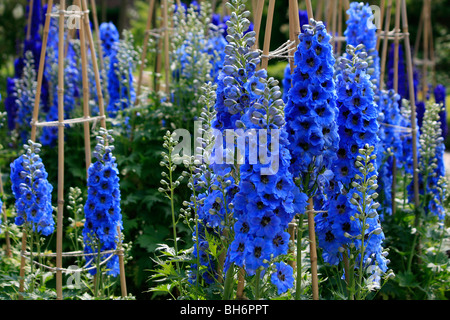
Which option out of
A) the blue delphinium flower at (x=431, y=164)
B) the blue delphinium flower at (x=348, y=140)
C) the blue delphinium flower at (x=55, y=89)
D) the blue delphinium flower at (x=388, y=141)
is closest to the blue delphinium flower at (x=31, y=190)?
the blue delphinium flower at (x=348, y=140)

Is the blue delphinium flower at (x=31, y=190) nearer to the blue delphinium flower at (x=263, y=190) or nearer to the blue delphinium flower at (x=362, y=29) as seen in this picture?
the blue delphinium flower at (x=263, y=190)

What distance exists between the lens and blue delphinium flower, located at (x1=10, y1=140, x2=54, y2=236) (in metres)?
2.88

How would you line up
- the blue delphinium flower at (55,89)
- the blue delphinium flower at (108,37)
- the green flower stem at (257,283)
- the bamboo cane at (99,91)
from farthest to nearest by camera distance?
the blue delphinium flower at (108,37)
the blue delphinium flower at (55,89)
the bamboo cane at (99,91)
the green flower stem at (257,283)

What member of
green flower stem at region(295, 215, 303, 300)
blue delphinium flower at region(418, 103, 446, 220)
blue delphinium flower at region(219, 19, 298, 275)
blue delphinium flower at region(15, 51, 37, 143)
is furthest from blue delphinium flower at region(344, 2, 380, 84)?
blue delphinium flower at region(15, 51, 37, 143)

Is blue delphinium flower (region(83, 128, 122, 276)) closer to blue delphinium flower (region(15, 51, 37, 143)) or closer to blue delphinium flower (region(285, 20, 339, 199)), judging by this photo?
blue delphinium flower (region(285, 20, 339, 199))

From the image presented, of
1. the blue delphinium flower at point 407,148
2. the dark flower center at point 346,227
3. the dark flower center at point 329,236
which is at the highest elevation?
the blue delphinium flower at point 407,148

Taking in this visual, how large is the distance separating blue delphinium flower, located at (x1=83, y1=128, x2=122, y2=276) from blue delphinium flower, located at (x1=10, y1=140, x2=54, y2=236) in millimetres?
280

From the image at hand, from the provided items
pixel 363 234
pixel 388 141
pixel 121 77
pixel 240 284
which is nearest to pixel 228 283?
pixel 240 284

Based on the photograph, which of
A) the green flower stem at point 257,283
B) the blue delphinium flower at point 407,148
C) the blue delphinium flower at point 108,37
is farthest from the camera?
the blue delphinium flower at point 108,37

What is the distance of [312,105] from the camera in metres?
2.17

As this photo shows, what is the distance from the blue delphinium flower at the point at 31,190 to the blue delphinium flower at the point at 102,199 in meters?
0.28

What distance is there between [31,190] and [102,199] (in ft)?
1.33

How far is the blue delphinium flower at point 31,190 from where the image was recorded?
9.44 feet

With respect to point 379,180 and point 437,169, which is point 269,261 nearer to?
point 379,180
